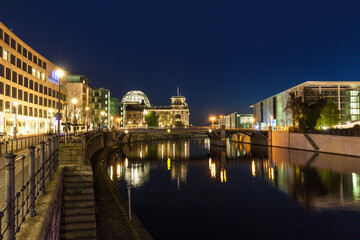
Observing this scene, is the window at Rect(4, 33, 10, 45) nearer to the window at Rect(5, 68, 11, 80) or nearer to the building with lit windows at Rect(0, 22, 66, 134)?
the building with lit windows at Rect(0, 22, 66, 134)

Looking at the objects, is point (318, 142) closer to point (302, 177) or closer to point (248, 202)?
point (302, 177)

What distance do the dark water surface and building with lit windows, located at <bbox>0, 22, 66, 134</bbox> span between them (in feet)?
91.6

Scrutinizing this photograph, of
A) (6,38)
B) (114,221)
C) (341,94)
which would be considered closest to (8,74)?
(6,38)

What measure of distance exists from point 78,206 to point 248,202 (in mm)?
16849

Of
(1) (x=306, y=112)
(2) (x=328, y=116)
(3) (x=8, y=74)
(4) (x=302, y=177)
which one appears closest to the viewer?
(4) (x=302, y=177)

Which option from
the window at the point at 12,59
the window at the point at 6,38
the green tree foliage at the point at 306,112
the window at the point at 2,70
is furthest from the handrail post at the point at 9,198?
the green tree foliage at the point at 306,112

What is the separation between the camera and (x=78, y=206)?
15.2 metres

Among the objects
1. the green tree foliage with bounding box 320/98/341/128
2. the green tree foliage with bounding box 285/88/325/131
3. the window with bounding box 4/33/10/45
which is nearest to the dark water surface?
the green tree foliage with bounding box 285/88/325/131

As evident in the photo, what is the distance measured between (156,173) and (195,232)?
23.5 meters

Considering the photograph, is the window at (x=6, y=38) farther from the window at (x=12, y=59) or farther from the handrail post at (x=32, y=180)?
the handrail post at (x=32, y=180)

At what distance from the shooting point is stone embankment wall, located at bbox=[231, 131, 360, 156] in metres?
52.6

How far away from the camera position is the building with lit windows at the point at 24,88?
5381 centimetres

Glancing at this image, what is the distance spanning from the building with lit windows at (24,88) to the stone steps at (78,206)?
34.1m

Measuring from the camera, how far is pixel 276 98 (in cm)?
11331
